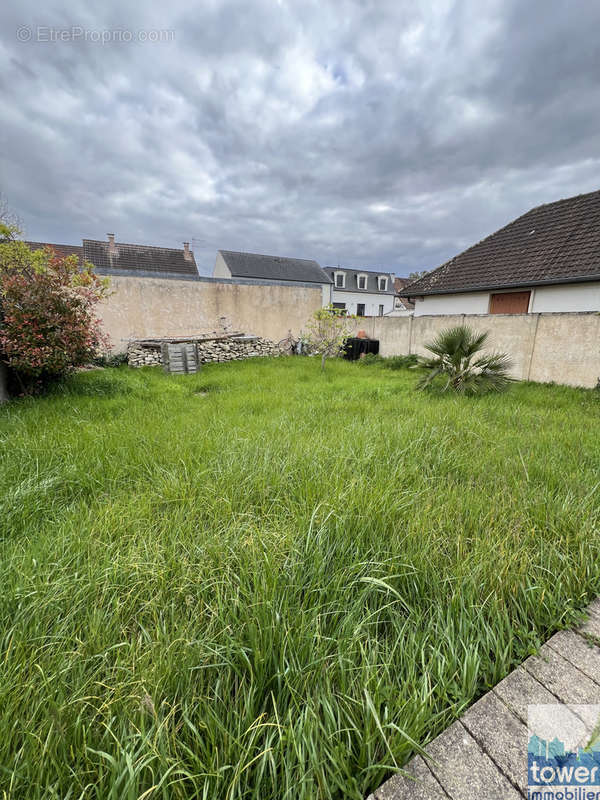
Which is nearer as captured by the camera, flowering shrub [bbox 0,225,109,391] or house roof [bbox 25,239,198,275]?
flowering shrub [bbox 0,225,109,391]

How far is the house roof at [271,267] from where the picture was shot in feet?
88.6

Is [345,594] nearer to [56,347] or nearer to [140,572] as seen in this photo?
[140,572]

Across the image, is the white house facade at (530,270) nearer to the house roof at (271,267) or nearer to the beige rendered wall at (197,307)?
the beige rendered wall at (197,307)

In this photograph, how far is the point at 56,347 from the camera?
502 cm

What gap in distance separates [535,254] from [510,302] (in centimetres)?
177

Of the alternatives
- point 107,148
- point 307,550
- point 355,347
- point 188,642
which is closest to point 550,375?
point 355,347

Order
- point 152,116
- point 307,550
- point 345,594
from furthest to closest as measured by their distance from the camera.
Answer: point 152,116, point 307,550, point 345,594

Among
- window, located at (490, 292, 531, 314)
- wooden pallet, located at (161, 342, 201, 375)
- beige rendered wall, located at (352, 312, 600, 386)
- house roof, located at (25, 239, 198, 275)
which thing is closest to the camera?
beige rendered wall, located at (352, 312, 600, 386)

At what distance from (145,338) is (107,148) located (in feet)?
17.1

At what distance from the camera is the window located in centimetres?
1064

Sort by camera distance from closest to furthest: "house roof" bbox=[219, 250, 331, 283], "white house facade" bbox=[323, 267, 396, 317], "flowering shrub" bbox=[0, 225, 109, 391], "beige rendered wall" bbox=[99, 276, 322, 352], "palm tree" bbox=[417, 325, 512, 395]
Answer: "flowering shrub" bbox=[0, 225, 109, 391] → "palm tree" bbox=[417, 325, 512, 395] → "beige rendered wall" bbox=[99, 276, 322, 352] → "house roof" bbox=[219, 250, 331, 283] → "white house facade" bbox=[323, 267, 396, 317]

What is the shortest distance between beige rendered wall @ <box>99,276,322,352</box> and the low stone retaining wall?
891 mm

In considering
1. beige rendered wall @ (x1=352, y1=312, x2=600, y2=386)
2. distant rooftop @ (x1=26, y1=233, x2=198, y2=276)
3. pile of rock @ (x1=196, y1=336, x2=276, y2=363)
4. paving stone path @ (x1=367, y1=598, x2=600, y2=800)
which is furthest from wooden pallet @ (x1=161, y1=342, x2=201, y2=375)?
distant rooftop @ (x1=26, y1=233, x2=198, y2=276)

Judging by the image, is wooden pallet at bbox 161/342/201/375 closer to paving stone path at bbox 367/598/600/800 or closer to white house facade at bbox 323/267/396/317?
paving stone path at bbox 367/598/600/800
